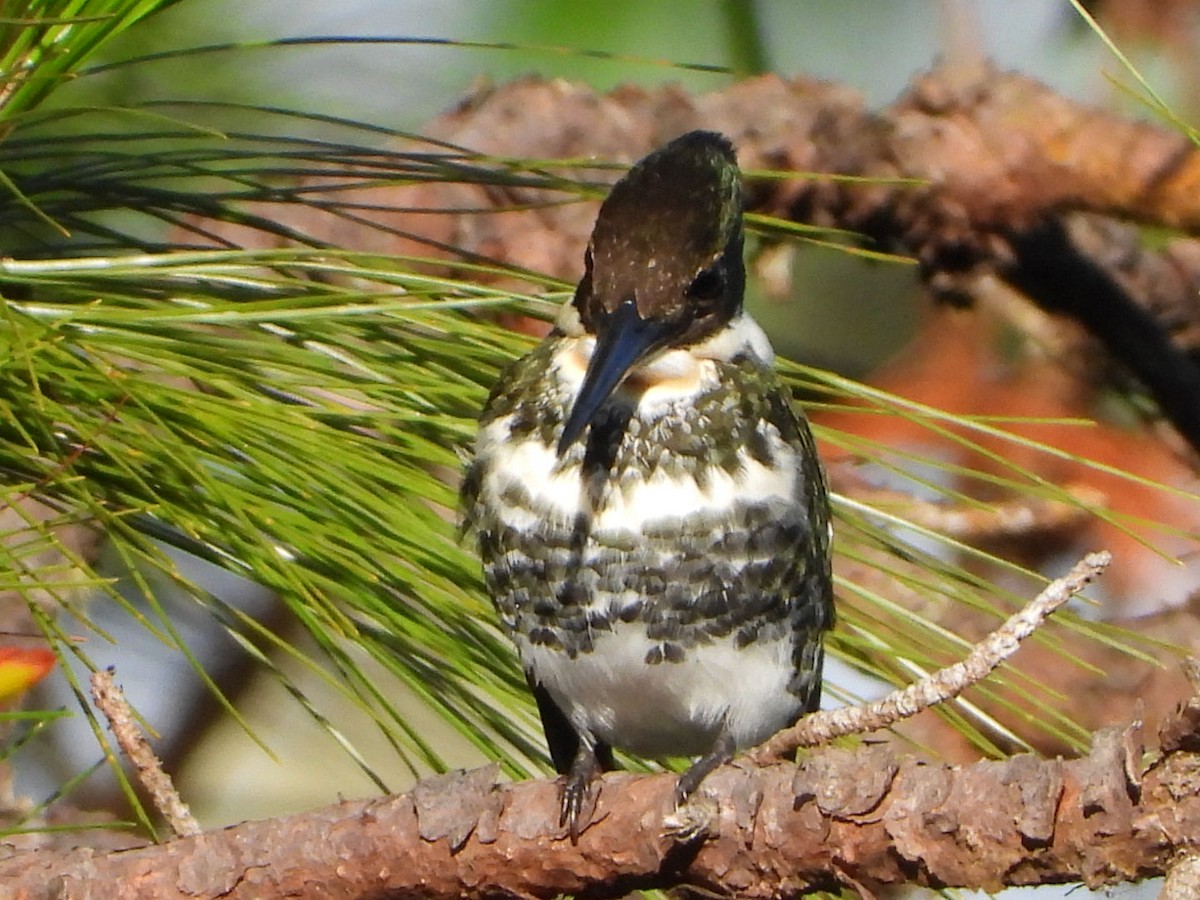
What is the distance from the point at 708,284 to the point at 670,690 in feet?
1.27

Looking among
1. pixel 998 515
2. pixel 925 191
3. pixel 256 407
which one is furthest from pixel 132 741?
pixel 925 191

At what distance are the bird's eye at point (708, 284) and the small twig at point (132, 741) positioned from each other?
67 centimetres

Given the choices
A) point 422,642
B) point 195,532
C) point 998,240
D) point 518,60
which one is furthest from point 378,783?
point 518,60

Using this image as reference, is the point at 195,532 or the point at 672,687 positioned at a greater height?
the point at 195,532

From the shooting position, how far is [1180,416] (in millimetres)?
2170

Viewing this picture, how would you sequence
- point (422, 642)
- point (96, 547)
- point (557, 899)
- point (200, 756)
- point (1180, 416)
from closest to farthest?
point (557, 899) → point (422, 642) → point (96, 547) → point (1180, 416) → point (200, 756)

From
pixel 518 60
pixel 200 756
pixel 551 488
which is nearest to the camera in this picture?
pixel 551 488

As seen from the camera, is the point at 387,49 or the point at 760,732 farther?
the point at 387,49

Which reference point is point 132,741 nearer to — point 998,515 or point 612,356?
point 612,356

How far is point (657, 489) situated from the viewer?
154 cm

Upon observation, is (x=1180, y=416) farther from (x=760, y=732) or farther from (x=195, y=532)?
(x=195, y=532)

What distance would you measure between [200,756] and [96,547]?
29.0 inches

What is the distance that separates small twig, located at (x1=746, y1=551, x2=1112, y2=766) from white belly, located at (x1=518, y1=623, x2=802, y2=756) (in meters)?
0.51

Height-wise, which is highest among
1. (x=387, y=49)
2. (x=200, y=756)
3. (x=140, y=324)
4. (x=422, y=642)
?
(x=387, y=49)
